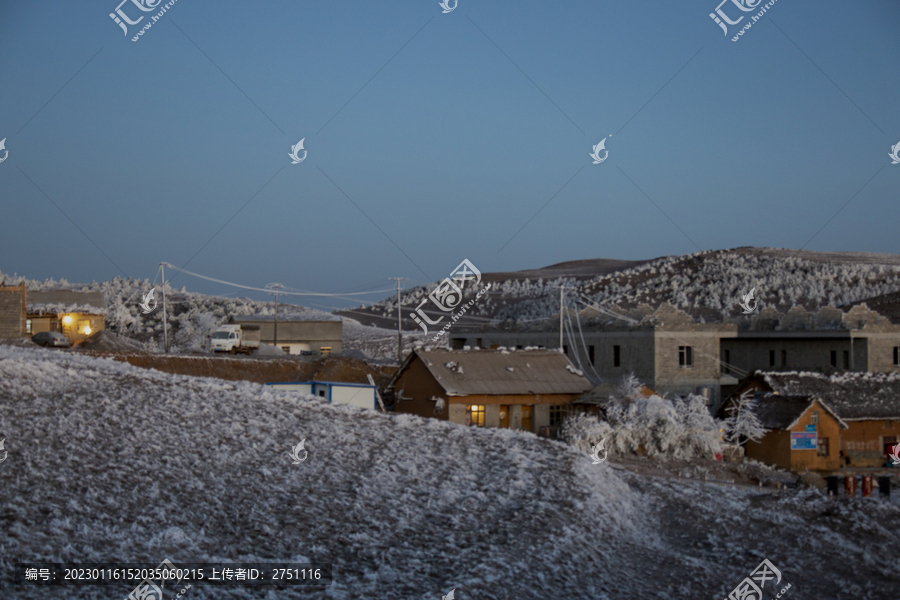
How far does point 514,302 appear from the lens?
Result: 440 ft

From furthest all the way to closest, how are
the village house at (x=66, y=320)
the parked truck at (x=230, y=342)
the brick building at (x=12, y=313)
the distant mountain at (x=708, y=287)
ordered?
the distant mountain at (x=708, y=287), the village house at (x=66, y=320), the parked truck at (x=230, y=342), the brick building at (x=12, y=313)

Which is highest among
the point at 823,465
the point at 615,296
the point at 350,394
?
the point at 615,296

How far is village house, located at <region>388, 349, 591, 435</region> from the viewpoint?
36000 millimetres

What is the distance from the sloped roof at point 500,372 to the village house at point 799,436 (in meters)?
7.75

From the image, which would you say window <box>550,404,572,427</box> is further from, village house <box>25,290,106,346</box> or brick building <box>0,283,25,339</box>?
village house <box>25,290,106,346</box>

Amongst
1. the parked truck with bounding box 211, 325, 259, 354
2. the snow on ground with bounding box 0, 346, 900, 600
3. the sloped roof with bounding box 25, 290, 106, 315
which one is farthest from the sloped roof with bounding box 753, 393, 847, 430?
the sloped roof with bounding box 25, 290, 106, 315

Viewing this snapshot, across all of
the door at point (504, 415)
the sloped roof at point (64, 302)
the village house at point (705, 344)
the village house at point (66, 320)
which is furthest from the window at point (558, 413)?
the sloped roof at point (64, 302)

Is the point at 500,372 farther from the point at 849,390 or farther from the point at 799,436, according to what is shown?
the point at 849,390

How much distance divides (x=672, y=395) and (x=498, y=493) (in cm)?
2546

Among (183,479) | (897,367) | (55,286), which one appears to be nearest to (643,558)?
(183,479)

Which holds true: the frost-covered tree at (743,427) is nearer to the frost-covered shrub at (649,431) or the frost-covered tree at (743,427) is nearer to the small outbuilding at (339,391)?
the frost-covered shrub at (649,431)

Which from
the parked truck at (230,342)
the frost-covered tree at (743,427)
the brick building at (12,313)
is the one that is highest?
the brick building at (12,313)

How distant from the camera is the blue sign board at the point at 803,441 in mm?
35500

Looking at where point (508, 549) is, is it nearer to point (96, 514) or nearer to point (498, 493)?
point (498, 493)
